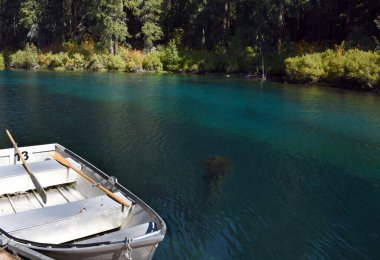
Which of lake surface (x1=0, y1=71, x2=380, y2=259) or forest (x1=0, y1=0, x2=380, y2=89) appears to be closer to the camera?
lake surface (x1=0, y1=71, x2=380, y2=259)

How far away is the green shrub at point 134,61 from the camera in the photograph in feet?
198

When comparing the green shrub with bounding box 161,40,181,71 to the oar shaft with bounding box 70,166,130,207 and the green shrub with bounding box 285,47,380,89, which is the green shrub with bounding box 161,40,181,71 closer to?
the green shrub with bounding box 285,47,380,89

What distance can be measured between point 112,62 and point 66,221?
176ft

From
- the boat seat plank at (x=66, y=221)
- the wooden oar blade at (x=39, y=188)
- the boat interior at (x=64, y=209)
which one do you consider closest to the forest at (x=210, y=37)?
the boat interior at (x=64, y=209)

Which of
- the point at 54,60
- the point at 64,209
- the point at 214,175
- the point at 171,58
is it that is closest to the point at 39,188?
the point at 64,209

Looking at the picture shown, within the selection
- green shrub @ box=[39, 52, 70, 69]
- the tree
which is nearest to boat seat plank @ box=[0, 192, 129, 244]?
the tree

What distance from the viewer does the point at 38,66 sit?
6306 cm

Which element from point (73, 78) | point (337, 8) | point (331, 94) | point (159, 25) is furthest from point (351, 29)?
point (73, 78)

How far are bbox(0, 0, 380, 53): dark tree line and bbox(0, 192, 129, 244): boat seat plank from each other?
43754 millimetres

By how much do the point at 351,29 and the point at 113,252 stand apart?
5111 centimetres

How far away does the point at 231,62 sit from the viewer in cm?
5712

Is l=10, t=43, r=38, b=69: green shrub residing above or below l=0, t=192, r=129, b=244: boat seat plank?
above

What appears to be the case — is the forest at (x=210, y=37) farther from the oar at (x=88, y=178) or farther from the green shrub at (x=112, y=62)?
the oar at (x=88, y=178)

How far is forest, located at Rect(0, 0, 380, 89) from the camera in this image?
47.1m
